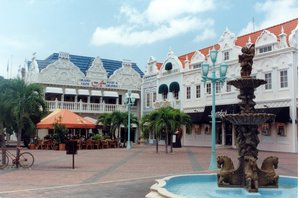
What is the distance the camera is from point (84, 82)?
44625 mm

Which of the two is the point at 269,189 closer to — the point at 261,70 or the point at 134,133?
the point at 261,70

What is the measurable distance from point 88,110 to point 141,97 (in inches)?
312

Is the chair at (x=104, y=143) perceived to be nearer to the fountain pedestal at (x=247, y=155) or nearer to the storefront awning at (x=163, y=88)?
the storefront awning at (x=163, y=88)

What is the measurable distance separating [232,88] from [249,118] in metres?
23.7

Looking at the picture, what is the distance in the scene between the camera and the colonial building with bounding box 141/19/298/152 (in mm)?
28594

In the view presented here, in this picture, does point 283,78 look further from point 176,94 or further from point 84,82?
point 84,82

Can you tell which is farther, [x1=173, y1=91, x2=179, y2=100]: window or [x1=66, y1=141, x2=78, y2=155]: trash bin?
[x1=173, y1=91, x2=179, y2=100]: window

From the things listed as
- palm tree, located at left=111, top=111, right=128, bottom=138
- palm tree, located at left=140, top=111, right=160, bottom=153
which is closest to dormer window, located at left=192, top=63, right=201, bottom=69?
palm tree, located at left=111, top=111, right=128, bottom=138

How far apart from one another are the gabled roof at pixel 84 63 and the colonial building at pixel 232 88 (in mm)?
4895

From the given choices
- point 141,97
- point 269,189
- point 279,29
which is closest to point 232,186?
point 269,189

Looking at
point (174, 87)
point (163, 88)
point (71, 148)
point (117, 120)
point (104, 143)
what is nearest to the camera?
point (71, 148)

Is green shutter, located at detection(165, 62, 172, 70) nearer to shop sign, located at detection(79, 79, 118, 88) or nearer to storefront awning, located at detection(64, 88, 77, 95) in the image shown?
shop sign, located at detection(79, 79, 118, 88)

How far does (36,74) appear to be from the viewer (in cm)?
4244

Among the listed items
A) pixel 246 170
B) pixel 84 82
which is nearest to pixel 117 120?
pixel 84 82
